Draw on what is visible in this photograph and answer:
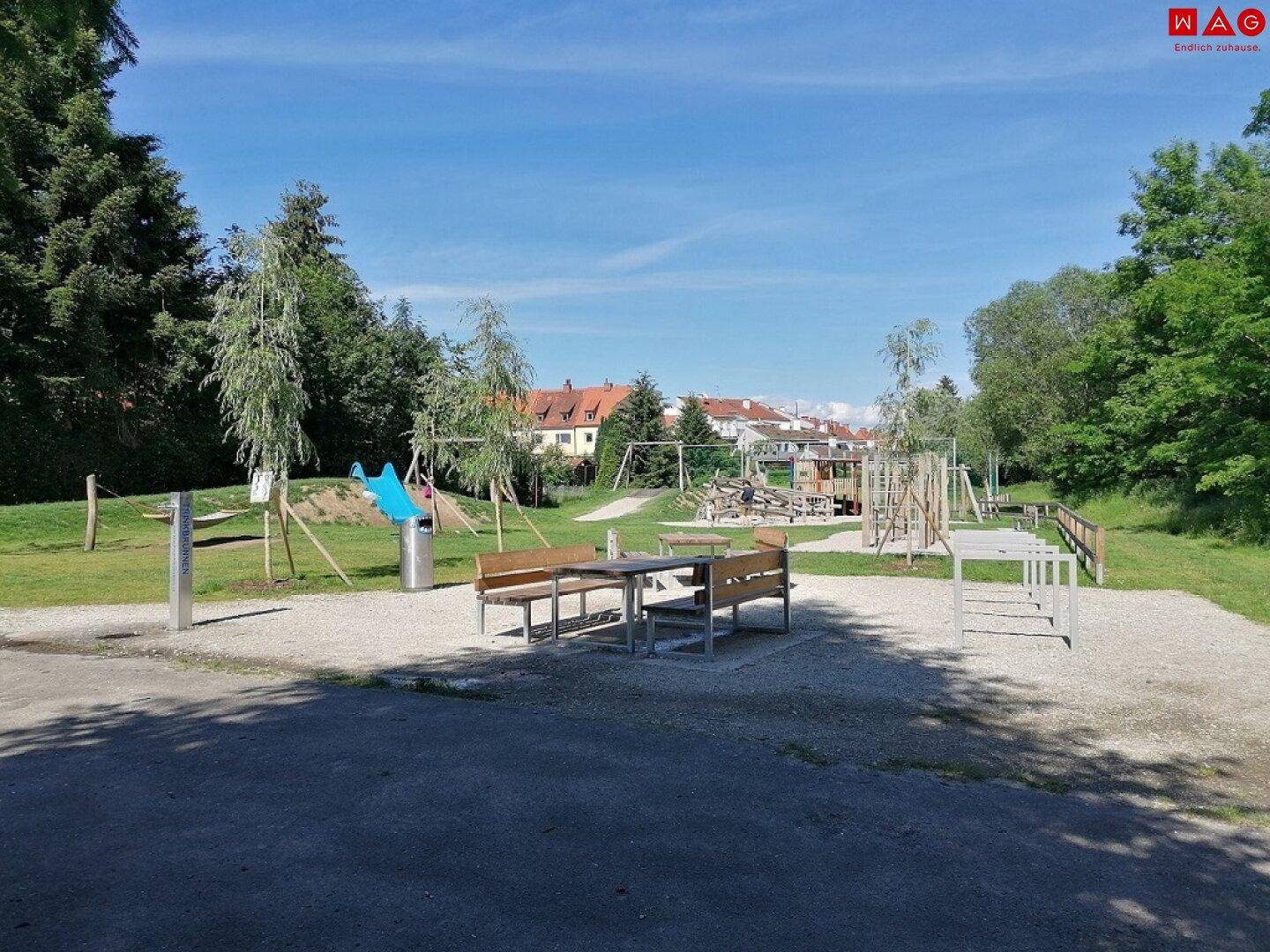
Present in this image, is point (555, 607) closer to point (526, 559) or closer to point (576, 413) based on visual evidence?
point (526, 559)

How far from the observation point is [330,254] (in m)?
54.3

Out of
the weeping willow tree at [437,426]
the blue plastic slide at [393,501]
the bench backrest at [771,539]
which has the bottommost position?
the bench backrest at [771,539]

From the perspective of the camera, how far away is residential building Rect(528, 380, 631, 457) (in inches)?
3317

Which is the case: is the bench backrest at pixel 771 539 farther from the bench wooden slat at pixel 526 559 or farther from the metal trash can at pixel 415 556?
the metal trash can at pixel 415 556

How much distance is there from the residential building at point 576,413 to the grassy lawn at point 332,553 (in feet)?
172

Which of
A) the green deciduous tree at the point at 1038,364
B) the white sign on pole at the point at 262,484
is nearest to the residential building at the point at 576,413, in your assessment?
the green deciduous tree at the point at 1038,364

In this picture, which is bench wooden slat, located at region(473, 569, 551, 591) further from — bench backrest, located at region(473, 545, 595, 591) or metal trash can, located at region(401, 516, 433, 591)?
metal trash can, located at region(401, 516, 433, 591)

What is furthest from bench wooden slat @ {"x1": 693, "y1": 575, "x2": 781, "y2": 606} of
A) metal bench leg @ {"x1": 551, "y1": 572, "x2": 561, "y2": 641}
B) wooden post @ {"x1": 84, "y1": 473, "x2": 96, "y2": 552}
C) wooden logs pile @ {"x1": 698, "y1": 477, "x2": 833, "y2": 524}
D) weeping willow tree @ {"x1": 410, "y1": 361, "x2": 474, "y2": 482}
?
wooden logs pile @ {"x1": 698, "y1": 477, "x2": 833, "y2": 524}

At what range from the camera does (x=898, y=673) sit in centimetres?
820

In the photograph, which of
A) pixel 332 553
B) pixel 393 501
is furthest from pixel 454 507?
pixel 393 501

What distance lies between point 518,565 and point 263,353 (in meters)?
5.48

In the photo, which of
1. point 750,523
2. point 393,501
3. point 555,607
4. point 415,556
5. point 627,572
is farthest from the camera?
point 750,523

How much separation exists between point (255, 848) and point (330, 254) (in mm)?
54176

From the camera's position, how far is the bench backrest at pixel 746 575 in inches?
352
